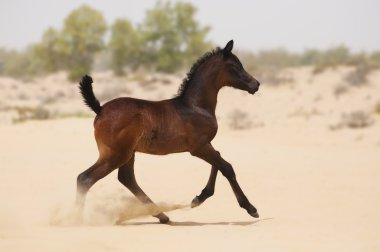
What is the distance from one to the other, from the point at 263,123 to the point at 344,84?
861 centimetres

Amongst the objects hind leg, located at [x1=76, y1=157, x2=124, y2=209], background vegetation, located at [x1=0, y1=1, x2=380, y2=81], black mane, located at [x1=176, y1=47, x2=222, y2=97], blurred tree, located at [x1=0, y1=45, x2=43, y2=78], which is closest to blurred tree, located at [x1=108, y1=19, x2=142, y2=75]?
background vegetation, located at [x1=0, y1=1, x2=380, y2=81]

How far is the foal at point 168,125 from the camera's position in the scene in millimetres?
7461

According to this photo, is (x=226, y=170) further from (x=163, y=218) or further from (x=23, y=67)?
(x=23, y=67)

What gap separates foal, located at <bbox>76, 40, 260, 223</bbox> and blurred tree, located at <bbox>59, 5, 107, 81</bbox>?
1615 inches

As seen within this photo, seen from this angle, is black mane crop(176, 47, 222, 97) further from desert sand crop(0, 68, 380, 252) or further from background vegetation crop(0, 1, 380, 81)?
background vegetation crop(0, 1, 380, 81)

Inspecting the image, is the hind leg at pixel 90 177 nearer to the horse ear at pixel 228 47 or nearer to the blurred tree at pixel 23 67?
the horse ear at pixel 228 47

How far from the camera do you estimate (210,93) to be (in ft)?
27.6

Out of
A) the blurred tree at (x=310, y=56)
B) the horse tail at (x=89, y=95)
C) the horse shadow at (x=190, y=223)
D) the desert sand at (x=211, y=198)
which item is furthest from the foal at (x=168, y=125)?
the blurred tree at (x=310, y=56)

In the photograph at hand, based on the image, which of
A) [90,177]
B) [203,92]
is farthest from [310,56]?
[90,177]

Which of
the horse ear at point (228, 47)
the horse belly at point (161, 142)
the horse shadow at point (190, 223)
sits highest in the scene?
the horse ear at point (228, 47)

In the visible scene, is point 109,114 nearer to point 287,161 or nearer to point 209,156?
point 209,156

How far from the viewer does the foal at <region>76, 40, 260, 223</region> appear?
24.5 ft

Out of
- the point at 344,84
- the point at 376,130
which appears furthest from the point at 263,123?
the point at 344,84

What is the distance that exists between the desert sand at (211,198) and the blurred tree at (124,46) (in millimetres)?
24997
